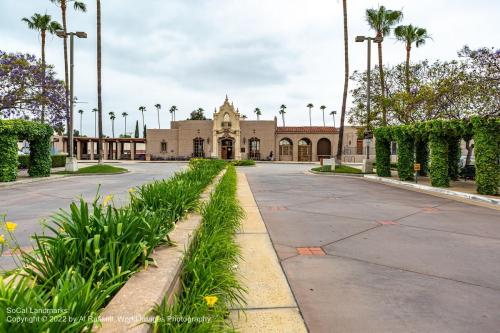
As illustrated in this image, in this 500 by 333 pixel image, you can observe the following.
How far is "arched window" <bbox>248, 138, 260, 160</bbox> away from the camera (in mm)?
49438

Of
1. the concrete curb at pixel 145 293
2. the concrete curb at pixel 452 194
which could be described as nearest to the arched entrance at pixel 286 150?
the concrete curb at pixel 452 194

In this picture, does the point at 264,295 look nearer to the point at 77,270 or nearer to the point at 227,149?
the point at 77,270

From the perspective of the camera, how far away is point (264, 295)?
3381mm

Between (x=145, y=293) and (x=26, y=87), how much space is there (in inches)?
995

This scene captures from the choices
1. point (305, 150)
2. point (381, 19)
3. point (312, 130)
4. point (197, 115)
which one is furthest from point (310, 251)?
point (197, 115)

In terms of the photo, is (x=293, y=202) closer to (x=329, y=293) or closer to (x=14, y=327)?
(x=329, y=293)

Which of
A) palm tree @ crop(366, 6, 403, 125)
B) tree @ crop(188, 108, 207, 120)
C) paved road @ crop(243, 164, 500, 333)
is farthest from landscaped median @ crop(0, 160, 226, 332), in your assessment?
tree @ crop(188, 108, 207, 120)

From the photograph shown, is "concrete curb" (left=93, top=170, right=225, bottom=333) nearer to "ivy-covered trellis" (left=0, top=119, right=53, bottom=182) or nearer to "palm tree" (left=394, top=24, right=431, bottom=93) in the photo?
"ivy-covered trellis" (left=0, top=119, right=53, bottom=182)

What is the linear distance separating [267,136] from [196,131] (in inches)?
451

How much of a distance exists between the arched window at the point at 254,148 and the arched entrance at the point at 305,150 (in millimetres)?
6812

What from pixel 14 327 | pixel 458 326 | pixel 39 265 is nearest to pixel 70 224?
pixel 39 265

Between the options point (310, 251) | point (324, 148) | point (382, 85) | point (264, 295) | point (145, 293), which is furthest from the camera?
point (324, 148)

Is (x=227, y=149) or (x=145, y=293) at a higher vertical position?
(x=227, y=149)

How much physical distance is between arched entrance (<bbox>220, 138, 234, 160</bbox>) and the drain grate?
44361mm
